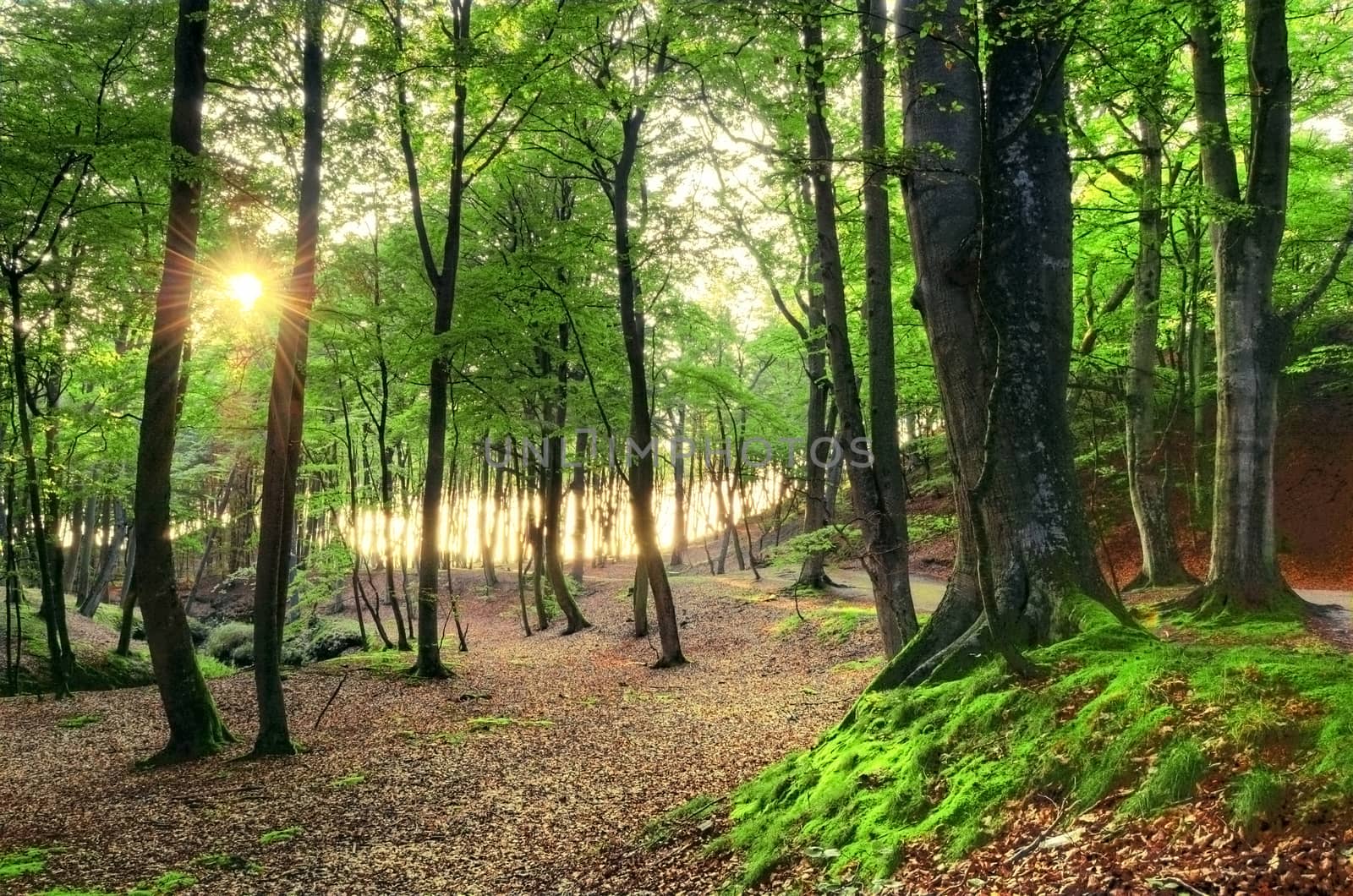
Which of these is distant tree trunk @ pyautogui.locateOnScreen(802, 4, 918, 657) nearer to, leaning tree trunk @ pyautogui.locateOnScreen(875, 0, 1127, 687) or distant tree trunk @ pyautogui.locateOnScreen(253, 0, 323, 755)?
leaning tree trunk @ pyautogui.locateOnScreen(875, 0, 1127, 687)

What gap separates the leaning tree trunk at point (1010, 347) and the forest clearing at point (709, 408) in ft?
0.09

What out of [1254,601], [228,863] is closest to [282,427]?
[228,863]

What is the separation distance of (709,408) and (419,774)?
471 inches

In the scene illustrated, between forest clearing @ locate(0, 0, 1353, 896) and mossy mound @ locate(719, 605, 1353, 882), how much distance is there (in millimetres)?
21

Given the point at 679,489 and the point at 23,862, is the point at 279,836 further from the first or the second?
the point at 679,489

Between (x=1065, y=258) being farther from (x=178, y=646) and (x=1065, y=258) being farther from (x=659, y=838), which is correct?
(x=178, y=646)

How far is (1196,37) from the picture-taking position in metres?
8.65

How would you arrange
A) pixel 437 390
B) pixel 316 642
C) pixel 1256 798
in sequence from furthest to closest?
pixel 316 642
pixel 437 390
pixel 1256 798

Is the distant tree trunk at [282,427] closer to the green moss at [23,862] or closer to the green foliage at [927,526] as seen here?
the green moss at [23,862]

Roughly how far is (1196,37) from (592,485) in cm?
2660

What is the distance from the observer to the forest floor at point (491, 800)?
2633 millimetres

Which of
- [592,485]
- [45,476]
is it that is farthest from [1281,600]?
[592,485]

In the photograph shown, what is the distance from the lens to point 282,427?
841cm

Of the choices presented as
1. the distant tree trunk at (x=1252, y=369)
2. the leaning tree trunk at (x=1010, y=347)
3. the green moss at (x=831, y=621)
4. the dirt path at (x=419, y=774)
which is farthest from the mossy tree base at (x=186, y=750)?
the distant tree trunk at (x=1252, y=369)
